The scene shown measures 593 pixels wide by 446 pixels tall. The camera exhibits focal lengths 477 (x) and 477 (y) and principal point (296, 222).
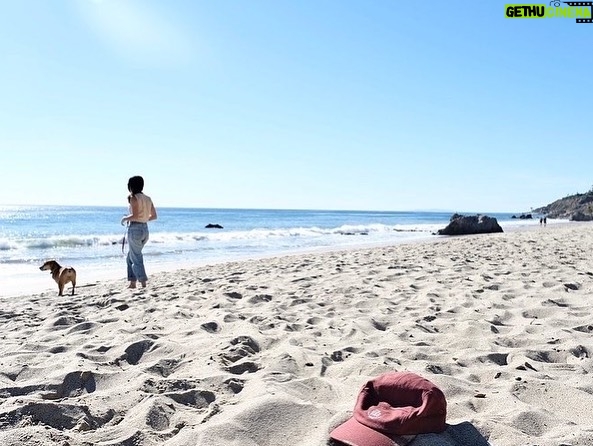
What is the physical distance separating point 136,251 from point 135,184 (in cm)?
95

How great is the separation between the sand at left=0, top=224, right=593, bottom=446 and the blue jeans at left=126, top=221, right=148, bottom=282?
64 cm

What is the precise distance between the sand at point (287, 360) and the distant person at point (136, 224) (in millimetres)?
662

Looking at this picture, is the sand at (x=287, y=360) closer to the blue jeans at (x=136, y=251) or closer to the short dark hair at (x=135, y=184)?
the blue jeans at (x=136, y=251)

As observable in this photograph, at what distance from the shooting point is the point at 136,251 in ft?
22.1

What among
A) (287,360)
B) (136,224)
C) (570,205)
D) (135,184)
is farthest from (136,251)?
(570,205)

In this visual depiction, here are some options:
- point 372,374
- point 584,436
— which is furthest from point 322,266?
point 584,436

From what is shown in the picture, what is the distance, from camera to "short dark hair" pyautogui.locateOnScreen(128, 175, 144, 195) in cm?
661

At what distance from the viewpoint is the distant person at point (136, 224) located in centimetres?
664

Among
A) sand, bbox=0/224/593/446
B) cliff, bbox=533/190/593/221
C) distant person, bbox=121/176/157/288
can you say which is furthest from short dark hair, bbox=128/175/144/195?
cliff, bbox=533/190/593/221

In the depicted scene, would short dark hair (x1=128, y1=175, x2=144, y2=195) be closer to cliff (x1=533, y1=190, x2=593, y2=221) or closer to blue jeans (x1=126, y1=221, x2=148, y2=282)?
blue jeans (x1=126, y1=221, x2=148, y2=282)

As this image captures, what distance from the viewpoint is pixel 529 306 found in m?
4.49

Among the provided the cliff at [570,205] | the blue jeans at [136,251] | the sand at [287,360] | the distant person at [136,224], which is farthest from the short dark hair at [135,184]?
the cliff at [570,205]

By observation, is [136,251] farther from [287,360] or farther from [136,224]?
[287,360]

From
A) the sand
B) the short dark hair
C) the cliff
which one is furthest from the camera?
the cliff
